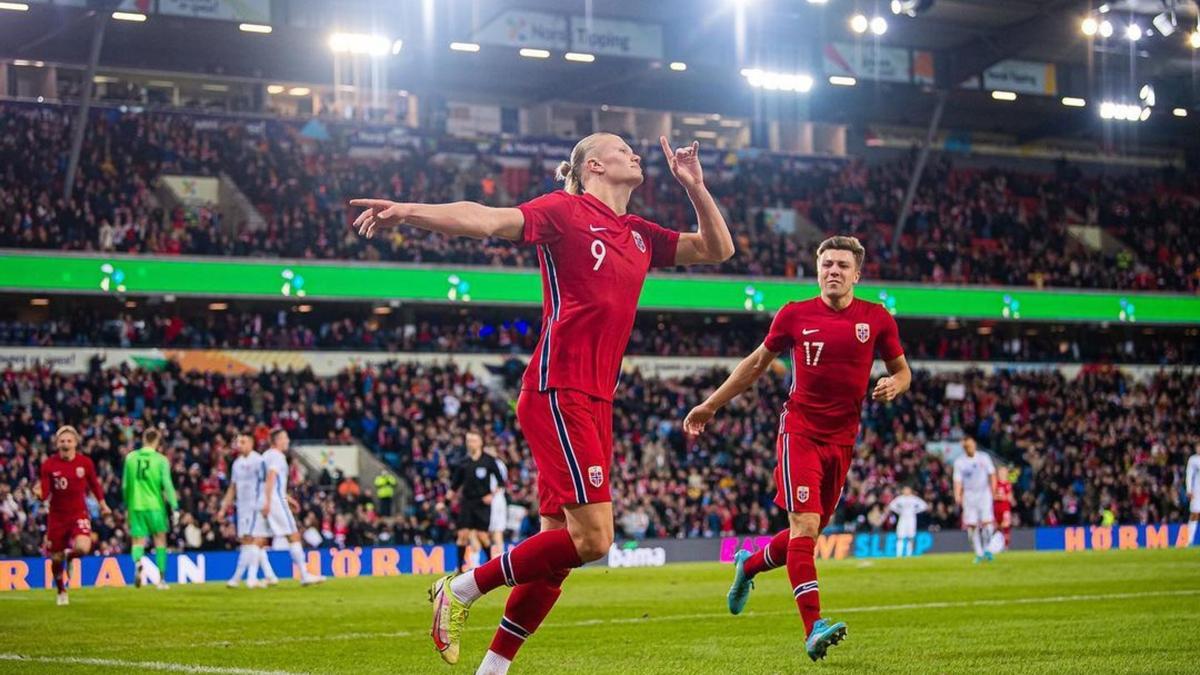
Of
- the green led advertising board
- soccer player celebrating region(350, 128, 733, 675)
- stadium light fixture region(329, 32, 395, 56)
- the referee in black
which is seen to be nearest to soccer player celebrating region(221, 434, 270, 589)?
the referee in black

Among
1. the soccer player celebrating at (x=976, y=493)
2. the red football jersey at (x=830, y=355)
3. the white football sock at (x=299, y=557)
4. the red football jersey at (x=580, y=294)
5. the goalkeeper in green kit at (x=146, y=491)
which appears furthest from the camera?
the soccer player celebrating at (x=976, y=493)

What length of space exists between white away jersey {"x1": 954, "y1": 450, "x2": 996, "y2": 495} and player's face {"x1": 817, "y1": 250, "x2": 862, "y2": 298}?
712 inches

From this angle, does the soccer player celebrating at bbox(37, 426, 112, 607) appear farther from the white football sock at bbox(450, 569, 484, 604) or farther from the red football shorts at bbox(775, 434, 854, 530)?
the white football sock at bbox(450, 569, 484, 604)

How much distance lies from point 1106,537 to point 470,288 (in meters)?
17.3

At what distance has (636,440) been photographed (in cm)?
3747

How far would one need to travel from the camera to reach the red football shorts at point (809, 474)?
10430 mm

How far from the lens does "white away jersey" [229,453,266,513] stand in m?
21.6

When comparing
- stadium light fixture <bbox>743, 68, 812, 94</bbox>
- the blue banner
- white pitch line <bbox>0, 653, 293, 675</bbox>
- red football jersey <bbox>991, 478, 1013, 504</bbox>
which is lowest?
the blue banner

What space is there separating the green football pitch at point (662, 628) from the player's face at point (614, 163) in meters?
3.31

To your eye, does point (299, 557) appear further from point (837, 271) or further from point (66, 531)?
point (837, 271)

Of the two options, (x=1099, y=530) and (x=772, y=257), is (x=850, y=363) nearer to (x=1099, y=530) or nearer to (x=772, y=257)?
(x=1099, y=530)

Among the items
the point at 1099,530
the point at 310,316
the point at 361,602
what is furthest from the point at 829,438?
the point at 310,316

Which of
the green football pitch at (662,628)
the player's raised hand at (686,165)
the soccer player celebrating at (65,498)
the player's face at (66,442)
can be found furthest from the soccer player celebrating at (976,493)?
the player's raised hand at (686,165)

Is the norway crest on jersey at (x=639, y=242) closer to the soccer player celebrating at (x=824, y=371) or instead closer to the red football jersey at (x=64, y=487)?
the soccer player celebrating at (x=824, y=371)
